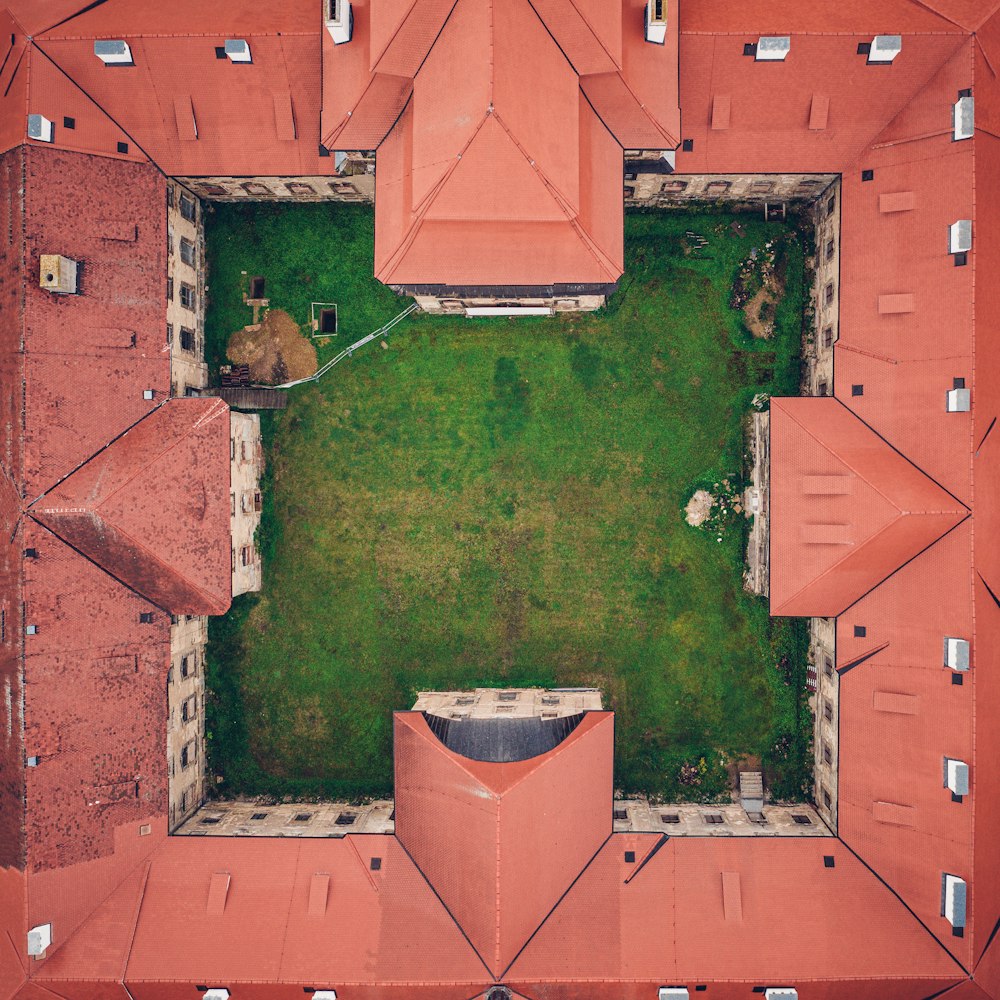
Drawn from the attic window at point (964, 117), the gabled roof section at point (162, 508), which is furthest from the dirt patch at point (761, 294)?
the gabled roof section at point (162, 508)

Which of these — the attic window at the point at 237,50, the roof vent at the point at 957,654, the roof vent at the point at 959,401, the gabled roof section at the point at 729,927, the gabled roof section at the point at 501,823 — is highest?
the attic window at the point at 237,50

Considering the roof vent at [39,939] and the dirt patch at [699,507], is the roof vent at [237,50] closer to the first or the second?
the dirt patch at [699,507]

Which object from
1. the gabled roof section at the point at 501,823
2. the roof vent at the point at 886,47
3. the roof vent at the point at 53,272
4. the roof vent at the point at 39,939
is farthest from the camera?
the roof vent at the point at 39,939

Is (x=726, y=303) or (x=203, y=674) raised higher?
(x=726, y=303)

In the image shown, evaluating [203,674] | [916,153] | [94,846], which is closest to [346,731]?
[203,674]

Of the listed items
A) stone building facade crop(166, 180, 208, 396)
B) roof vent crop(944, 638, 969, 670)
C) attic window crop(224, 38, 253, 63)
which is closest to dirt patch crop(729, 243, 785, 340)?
roof vent crop(944, 638, 969, 670)

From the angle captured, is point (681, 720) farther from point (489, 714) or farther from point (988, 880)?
point (988, 880)
